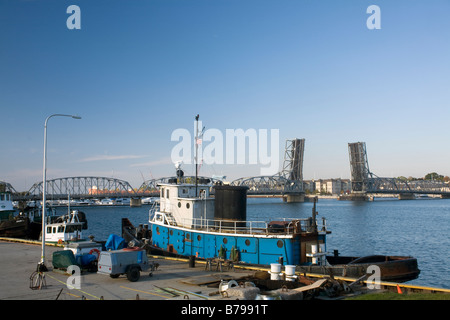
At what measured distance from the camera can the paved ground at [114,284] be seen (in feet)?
49.0

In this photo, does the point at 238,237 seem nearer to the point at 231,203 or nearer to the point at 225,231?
the point at 225,231

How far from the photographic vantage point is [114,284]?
1706 centimetres

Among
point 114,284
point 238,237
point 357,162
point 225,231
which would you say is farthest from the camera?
point 357,162

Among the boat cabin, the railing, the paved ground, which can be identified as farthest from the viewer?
the boat cabin

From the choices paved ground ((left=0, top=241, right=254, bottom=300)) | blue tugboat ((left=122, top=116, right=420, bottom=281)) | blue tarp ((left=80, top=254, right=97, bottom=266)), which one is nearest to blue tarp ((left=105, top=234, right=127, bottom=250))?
blue tarp ((left=80, top=254, right=97, bottom=266))

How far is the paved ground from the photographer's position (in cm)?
1494

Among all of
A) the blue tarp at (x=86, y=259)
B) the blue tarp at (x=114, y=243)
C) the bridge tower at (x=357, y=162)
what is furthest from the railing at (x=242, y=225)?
the bridge tower at (x=357, y=162)

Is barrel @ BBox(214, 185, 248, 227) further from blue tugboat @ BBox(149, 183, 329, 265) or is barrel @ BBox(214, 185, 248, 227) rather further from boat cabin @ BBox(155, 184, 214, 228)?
boat cabin @ BBox(155, 184, 214, 228)

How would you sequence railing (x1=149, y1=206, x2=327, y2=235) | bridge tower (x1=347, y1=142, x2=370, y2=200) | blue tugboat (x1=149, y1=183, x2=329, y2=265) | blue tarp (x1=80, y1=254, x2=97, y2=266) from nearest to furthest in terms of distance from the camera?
blue tarp (x1=80, y1=254, x2=97, y2=266), blue tugboat (x1=149, y1=183, x2=329, y2=265), railing (x1=149, y1=206, x2=327, y2=235), bridge tower (x1=347, y1=142, x2=370, y2=200)

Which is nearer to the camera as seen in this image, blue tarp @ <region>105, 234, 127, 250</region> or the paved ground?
the paved ground

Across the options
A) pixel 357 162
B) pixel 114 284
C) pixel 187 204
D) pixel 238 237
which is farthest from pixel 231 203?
pixel 357 162

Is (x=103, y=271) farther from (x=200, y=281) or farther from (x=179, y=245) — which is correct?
(x=179, y=245)
